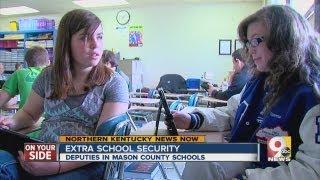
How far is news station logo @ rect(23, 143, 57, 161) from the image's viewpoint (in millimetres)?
600

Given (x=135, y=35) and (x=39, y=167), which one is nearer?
(x=39, y=167)

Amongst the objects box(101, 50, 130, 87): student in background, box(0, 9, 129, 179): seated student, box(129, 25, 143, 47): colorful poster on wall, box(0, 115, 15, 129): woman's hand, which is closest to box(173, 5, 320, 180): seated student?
box(0, 9, 129, 179): seated student

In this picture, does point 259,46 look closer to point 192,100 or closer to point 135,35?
point 135,35

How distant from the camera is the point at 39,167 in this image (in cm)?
69

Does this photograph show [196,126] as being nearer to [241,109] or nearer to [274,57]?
[241,109]

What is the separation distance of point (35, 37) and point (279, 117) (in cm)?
434

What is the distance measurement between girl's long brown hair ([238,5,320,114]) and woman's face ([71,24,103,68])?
383mm

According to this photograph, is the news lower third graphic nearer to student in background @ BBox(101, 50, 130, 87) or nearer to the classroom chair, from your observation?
the classroom chair

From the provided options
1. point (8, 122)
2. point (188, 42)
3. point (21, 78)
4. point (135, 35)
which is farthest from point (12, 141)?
point (188, 42)

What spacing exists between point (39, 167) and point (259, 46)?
1.77 feet

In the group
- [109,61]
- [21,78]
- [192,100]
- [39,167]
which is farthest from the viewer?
[192,100]

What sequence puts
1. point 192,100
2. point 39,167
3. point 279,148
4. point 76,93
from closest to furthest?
point 279,148
point 39,167
point 76,93
point 192,100

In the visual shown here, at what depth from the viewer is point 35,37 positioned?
4.36 metres

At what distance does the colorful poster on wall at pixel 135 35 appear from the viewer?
52.5 inches
